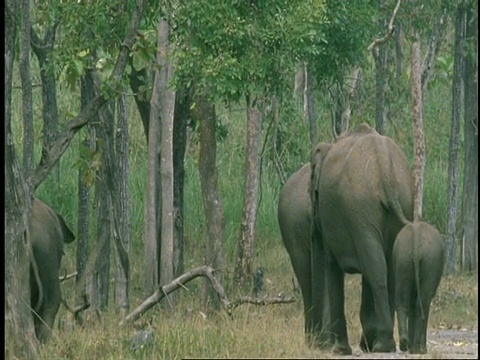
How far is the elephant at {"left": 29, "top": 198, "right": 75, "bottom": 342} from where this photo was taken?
1542 centimetres

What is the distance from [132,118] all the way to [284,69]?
1435cm

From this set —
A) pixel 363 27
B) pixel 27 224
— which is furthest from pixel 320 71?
pixel 27 224

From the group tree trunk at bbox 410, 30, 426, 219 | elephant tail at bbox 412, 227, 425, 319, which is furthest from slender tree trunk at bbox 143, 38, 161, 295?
elephant tail at bbox 412, 227, 425, 319

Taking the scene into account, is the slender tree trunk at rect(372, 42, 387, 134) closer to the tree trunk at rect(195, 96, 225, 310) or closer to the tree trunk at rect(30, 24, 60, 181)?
the tree trunk at rect(195, 96, 225, 310)

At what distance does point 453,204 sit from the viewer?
73.6 ft

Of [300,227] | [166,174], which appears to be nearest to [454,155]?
[166,174]

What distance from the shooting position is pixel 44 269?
15.6 meters

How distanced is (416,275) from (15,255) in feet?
11.3

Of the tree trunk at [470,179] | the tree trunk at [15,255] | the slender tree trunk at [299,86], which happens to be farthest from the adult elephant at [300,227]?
the slender tree trunk at [299,86]

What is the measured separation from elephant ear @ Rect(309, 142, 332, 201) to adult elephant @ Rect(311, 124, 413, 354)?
0.08m

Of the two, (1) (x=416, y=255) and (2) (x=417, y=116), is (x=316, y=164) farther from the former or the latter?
(2) (x=417, y=116)

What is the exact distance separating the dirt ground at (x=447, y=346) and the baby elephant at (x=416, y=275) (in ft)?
0.53

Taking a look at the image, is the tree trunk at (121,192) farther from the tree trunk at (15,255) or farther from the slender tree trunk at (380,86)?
the tree trunk at (15,255)

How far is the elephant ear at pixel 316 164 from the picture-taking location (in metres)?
13.8
